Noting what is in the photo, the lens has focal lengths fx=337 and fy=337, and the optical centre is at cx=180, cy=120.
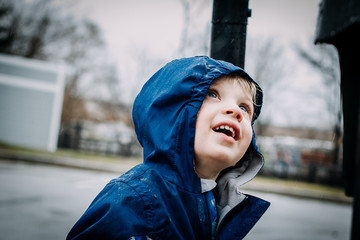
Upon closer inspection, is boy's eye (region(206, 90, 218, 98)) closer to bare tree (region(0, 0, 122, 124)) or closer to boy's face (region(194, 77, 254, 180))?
boy's face (region(194, 77, 254, 180))

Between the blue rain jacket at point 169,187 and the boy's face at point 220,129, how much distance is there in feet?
0.19

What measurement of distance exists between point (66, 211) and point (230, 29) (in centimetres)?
563

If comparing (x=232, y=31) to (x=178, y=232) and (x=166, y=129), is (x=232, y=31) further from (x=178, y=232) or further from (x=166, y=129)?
(x=178, y=232)

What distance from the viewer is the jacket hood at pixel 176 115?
150 centimetres

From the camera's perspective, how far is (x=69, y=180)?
10.2m

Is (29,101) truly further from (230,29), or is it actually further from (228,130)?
(228,130)

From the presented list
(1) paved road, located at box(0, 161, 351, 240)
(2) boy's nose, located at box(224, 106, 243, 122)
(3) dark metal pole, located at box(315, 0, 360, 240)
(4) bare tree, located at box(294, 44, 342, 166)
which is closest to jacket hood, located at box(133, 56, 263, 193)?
(2) boy's nose, located at box(224, 106, 243, 122)

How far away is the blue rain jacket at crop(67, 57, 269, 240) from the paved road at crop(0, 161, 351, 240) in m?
3.95

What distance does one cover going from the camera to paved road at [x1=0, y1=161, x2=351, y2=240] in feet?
17.4

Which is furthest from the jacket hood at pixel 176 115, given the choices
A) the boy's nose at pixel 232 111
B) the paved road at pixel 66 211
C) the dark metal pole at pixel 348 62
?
the paved road at pixel 66 211

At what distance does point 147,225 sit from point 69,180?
9.57 m

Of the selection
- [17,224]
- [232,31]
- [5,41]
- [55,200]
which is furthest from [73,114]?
[232,31]

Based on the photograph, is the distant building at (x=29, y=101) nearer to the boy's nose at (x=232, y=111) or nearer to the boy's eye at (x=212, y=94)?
the boy's eye at (x=212, y=94)

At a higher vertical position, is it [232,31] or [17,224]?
[232,31]
